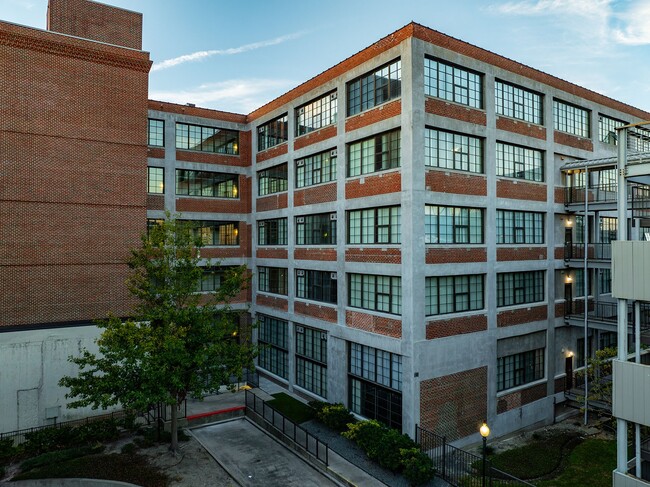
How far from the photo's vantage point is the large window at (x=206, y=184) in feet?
105

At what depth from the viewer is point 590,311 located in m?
27.4

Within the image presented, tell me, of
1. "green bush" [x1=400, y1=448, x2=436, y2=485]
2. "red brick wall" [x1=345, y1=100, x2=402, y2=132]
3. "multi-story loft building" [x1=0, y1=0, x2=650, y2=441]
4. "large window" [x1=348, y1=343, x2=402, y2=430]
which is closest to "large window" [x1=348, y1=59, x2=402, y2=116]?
"multi-story loft building" [x1=0, y1=0, x2=650, y2=441]

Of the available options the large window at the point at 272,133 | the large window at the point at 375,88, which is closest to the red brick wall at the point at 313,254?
the large window at the point at 375,88

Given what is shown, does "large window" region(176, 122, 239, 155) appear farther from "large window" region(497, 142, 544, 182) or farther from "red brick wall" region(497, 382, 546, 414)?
"red brick wall" region(497, 382, 546, 414)

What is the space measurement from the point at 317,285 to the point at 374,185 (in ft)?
Answer: 24.2

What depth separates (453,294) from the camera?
21359 mm

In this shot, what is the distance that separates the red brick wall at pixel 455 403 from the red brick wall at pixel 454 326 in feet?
6.05

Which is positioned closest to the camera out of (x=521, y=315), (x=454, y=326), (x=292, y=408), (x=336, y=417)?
(x=454, y=326)

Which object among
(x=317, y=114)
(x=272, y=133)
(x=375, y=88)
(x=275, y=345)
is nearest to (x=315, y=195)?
(x=317, y=114)

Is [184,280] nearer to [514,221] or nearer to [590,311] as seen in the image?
[514,221]

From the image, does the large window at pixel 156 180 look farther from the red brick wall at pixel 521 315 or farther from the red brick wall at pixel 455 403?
the red brick wall at pixel 521 315

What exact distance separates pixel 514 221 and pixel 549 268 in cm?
388

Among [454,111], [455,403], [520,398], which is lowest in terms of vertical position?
[520,398]

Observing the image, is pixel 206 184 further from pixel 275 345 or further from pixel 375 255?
pixel 375 255
